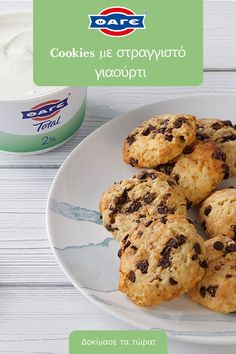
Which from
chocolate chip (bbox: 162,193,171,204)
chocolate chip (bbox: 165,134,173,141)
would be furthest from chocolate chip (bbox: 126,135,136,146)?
chocolate chip (bbox: 162,193,171,204)

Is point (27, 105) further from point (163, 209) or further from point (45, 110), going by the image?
point (163, 209)

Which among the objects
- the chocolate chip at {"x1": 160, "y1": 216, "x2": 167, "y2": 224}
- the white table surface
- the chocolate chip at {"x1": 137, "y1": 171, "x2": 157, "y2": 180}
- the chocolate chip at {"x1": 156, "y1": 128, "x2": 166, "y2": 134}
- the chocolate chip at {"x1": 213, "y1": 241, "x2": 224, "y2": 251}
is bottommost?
the white table surface

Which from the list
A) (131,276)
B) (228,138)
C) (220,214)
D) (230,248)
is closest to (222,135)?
(228,138)

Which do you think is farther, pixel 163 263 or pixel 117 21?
pixel 117 21

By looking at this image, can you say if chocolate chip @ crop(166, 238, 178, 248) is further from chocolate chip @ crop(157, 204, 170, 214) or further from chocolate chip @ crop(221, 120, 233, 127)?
chocolate chip @ crop(221, 120, 233, 127)

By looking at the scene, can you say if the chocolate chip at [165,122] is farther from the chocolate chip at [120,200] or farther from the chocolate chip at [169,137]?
the chocolate chip at [120,200]

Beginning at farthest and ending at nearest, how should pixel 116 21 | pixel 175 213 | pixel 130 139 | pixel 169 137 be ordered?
1. pixel 116 21
2. pixel 130 139
3. pixel 169 137
4. pixel 175 213
